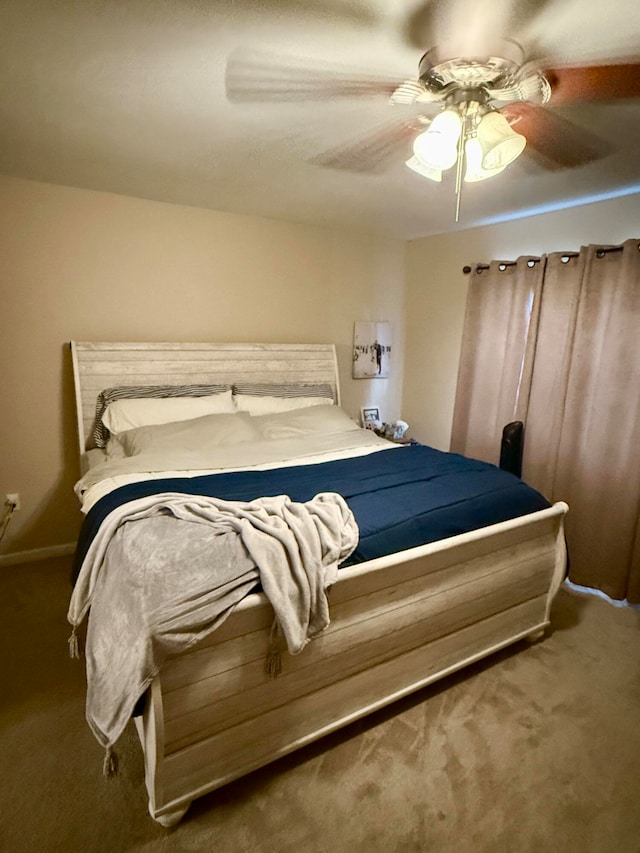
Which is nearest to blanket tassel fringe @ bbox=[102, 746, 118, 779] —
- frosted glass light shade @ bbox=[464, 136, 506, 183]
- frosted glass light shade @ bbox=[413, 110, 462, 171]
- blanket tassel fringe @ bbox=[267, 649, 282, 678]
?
blanket tassel fringe @ bbox=[267, 649, 282, 678]

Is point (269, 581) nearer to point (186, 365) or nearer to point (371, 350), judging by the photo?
point (186, 365)

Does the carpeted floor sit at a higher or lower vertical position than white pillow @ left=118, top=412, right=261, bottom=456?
lower

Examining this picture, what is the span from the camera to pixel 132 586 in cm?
138

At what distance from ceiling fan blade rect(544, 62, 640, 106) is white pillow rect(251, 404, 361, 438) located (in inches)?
77.7

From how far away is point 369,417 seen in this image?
4129 millimetres

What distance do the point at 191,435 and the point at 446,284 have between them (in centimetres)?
240

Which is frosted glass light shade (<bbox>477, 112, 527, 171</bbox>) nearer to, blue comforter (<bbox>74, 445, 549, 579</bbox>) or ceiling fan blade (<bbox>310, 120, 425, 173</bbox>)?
ceiling fan blade (<bbox>310, 120, 425, 173</bbox>)

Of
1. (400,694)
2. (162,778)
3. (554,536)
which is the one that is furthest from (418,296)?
(162,778)

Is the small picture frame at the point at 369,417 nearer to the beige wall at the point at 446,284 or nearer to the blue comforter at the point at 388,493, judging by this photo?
the beige wall at the point at 446,284

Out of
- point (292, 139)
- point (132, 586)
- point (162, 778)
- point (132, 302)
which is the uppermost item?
point (292, 139)

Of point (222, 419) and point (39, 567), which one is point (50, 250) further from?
point (39, 567)

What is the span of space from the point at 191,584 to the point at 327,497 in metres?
0.66

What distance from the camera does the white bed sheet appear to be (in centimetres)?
221

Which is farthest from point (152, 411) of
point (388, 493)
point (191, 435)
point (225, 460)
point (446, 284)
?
point (446, 284)
